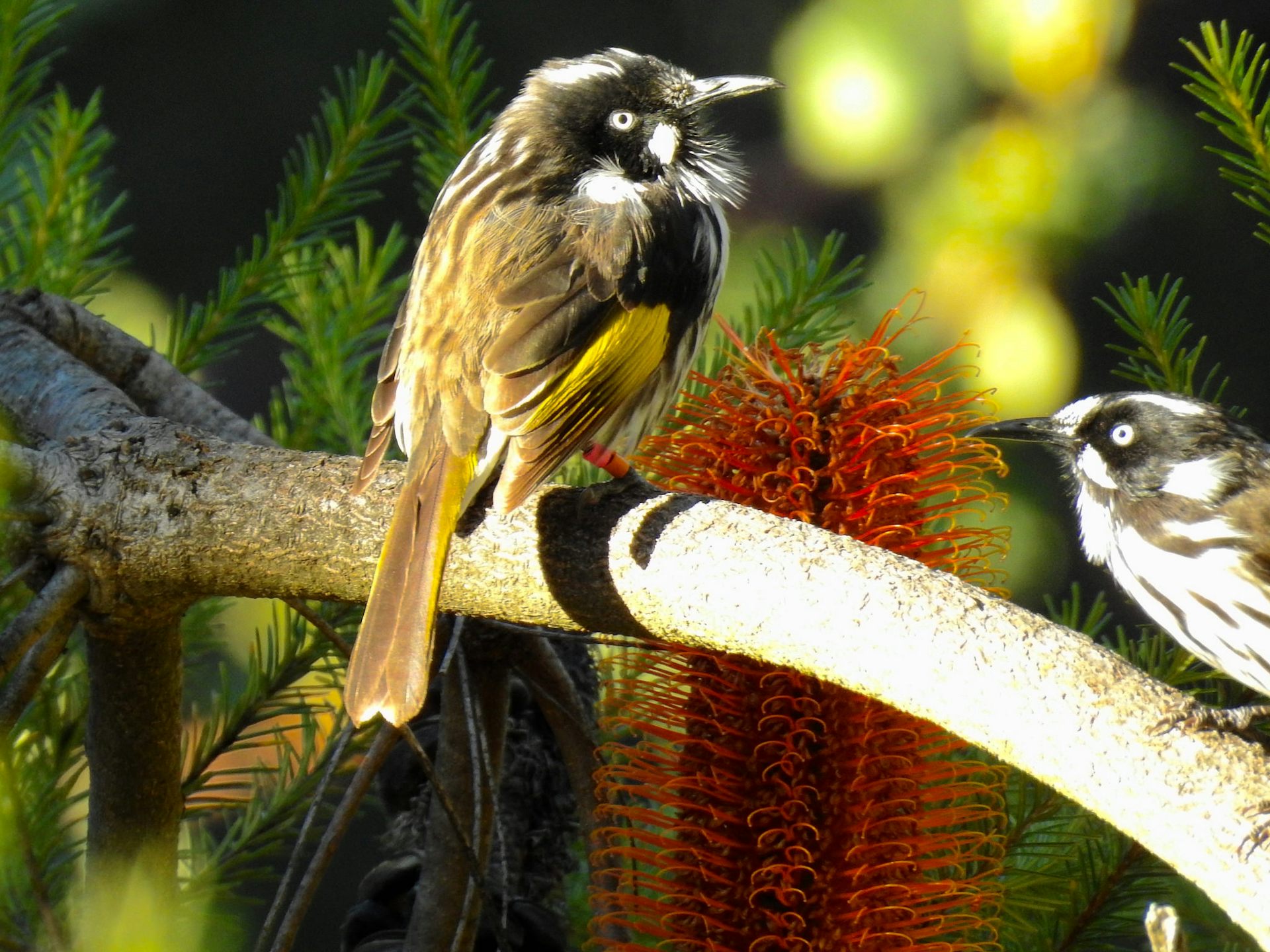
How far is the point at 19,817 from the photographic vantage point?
1439 millimetres

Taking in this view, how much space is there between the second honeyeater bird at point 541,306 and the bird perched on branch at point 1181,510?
1.38ft

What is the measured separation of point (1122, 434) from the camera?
71.2 inches

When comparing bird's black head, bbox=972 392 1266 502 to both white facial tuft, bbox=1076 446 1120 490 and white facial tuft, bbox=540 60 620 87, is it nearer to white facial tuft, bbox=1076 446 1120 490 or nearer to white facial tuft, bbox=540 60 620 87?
white facial tuft, bbox=1076 446 1120 490

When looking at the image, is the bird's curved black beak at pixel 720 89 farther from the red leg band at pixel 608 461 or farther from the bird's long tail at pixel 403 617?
the bird's long tail at pixel 403 617

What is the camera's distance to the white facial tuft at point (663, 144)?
1968 millimetres

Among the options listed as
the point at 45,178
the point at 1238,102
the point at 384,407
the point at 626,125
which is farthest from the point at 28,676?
the point at 1238,102

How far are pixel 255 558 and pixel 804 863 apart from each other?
610 millimetres

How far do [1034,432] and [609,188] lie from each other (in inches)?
24.1

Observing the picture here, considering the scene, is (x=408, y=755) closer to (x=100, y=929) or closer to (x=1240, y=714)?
(x=1240, y=714)

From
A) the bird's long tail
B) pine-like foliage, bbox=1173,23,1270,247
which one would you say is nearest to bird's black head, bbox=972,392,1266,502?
pine-like foliage, bbox=1173,23,1270,247

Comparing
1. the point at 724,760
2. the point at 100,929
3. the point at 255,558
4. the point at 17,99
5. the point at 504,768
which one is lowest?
the point at 504,768

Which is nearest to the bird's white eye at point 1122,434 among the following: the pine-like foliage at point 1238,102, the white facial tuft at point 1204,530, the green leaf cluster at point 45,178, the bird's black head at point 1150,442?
the bird's black head at point 1150,442

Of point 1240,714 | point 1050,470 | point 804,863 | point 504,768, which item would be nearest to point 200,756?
point 504,768

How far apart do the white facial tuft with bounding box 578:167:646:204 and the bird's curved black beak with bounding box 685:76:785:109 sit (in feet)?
0.58
